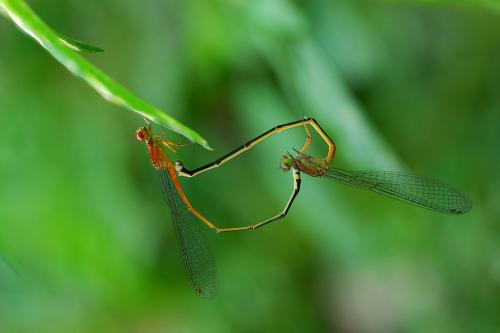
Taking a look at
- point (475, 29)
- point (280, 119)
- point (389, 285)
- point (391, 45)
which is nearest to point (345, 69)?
point (391, 45)

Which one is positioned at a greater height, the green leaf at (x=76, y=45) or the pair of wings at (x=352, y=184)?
the pair of wings at (x=352, y=184)

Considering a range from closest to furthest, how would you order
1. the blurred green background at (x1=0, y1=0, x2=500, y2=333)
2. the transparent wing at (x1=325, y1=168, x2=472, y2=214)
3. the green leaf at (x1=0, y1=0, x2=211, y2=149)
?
the green leaf at (x1=0, y1=0, x2=211, y2=149), the transparent wing at (x1=325, y1=168, x2=472, y2=214), the blurred green background at (x1=0, y1=0, x2=500, y2=333)

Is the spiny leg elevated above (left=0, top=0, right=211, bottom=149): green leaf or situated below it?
above

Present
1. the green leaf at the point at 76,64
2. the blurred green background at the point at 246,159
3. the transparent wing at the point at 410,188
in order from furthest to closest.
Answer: the blurred green background at the point at 246,159 → the transparent wing at the point at 410,188 → the green leaf at the point at 76,64

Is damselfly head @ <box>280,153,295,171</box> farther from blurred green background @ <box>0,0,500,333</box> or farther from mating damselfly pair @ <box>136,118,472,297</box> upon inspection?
blurred green background @ <box>0,0,500,333</box>

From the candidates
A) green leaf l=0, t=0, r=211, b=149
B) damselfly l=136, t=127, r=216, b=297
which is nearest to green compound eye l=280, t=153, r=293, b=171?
damselfly l=136, t=127, r=216, b=297

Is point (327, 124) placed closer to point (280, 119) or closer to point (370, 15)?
point (280, 119)

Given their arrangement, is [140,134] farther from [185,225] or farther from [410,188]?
[410,188]

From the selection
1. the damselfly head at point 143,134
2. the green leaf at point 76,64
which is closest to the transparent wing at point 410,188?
the damselfly head at point 143,134

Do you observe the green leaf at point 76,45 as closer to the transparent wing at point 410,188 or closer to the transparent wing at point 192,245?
the transparent wing at point 192,245
